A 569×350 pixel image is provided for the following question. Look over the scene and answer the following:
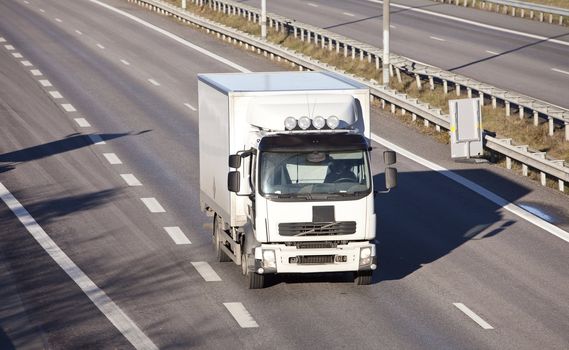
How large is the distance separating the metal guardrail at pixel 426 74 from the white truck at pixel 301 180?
14.0 metres

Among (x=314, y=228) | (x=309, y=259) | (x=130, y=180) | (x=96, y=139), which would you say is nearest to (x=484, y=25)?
(x=96, y=139)

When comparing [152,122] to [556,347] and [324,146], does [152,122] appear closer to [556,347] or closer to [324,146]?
[324,146]

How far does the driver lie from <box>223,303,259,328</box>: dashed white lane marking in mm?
2532

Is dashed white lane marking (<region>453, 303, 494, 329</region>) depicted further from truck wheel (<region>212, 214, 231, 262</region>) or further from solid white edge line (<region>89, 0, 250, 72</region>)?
solid white edge line (<region>89, 0, 250, 72</region>)

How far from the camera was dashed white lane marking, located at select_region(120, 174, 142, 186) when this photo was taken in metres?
32.2

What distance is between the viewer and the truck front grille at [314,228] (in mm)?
21672

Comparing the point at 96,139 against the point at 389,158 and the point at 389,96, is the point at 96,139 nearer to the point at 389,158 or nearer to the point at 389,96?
the point at 389,96

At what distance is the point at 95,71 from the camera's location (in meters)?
52.2

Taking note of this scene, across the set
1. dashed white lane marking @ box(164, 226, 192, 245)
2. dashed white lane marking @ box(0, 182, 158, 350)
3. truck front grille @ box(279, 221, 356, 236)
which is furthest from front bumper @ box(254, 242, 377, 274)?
dashed white lane marking @ box(164, 226, 192, 245)

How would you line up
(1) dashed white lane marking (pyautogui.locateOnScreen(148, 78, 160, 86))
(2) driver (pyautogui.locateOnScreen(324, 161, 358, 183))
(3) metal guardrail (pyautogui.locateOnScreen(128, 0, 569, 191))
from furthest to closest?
(1) dashed white lane marking (pyautogui.locateOnScreen(148, 78, 160, 86)), (3) metal guardrail (pyautogui.locateOnScreen(128, 0, 569, 191)), (2) driver (pyautogui.locateOnScreen(324, 161, 358, 183))

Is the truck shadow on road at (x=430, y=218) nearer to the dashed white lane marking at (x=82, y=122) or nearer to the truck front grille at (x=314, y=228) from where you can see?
the truck front grille at (x=314, y=228)

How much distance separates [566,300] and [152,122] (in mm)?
21368

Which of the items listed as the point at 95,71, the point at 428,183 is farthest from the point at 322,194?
the point at 95,71

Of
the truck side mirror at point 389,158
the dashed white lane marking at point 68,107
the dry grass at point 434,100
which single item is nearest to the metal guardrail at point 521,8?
the dry grass at point 434,100
